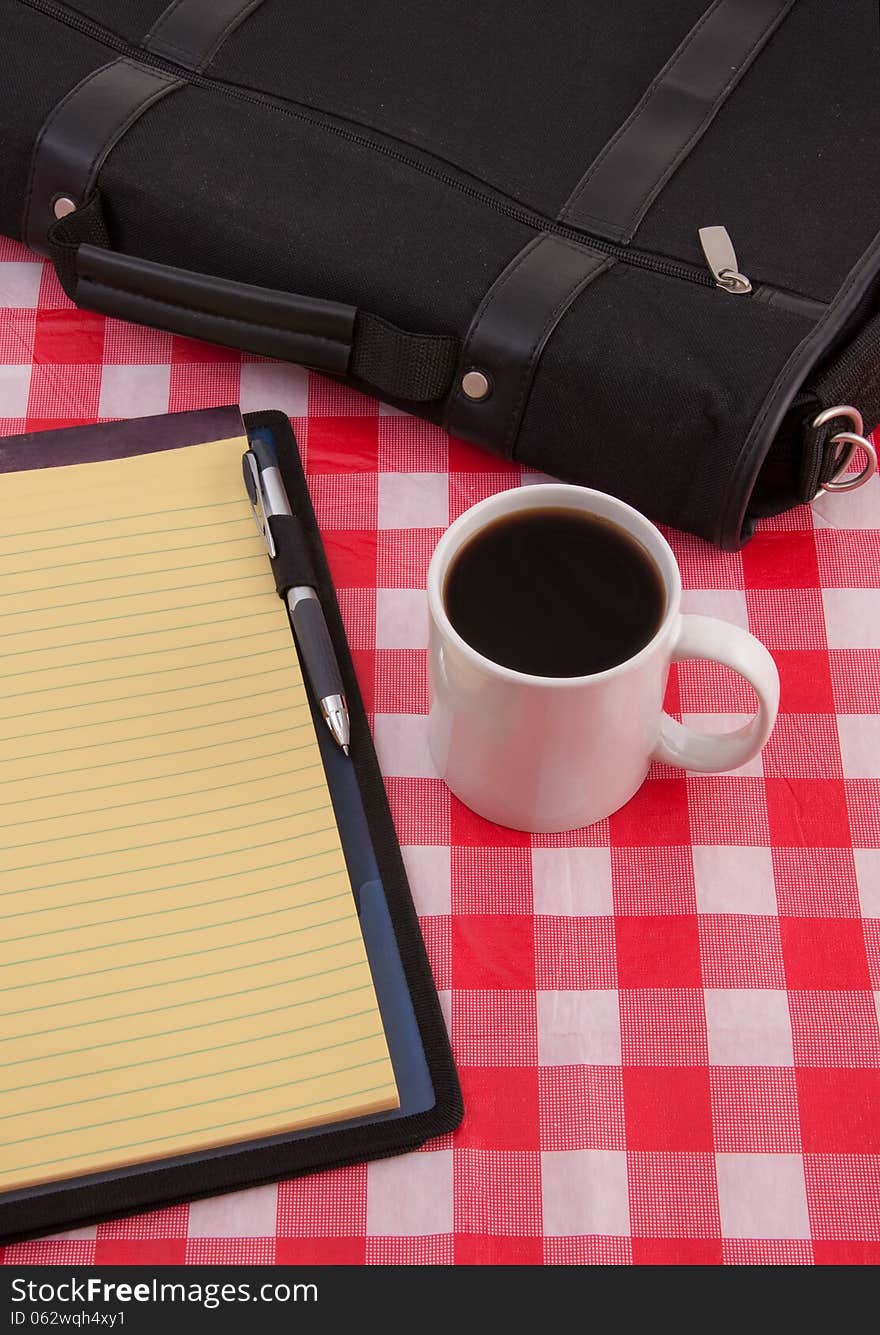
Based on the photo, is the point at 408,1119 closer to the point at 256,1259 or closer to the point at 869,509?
the point at 256,1259

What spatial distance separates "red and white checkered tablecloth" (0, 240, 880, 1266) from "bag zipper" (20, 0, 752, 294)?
0.15 metres

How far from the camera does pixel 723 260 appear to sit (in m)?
0.72

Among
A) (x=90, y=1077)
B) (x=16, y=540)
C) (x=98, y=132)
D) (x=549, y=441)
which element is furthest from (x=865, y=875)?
(x=98, y=132)

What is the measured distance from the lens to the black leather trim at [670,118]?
748mm

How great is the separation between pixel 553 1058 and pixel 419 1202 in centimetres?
9

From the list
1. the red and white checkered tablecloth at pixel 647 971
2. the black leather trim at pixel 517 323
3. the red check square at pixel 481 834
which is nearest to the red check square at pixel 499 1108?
the red and white checkered tablecloth at pixel 647 971

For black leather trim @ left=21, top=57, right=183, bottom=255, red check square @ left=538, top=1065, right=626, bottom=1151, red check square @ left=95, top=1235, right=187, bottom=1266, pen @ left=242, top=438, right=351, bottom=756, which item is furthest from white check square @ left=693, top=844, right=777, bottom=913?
black leather trim @ left=21, top=57, right=183, bottom=255

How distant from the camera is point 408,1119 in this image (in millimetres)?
565

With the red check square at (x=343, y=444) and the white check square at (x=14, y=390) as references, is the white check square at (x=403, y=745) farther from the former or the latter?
the white check square at (x=14, y=390)

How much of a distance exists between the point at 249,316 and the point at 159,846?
0.34 meters

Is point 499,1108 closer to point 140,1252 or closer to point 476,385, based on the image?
point 140,1252

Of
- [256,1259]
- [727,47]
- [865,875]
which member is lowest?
[256,1259]

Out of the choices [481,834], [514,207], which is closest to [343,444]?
[514,207]
